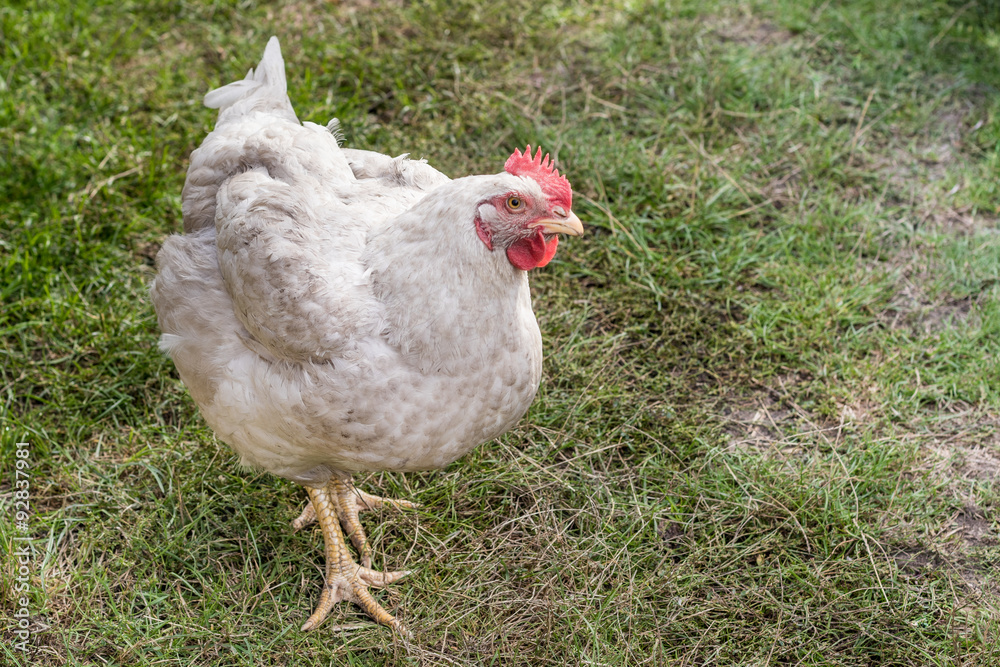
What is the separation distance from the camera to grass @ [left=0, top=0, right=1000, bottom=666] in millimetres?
3283

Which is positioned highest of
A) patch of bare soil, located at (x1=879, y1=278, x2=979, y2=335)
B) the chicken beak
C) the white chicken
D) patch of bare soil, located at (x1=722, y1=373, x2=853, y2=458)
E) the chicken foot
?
the chicken beak

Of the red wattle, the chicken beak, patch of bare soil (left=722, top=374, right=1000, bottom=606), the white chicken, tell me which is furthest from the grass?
the chicken beak

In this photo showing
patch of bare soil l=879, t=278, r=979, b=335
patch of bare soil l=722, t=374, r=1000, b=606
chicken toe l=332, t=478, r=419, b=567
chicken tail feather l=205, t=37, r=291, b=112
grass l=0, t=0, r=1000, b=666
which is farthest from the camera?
patch of bare soil l=879, t=278, r=979, b=335

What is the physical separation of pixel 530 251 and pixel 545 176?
0.26m

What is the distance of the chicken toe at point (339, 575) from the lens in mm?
3367

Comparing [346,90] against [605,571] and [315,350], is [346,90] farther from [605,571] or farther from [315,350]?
[605,571]

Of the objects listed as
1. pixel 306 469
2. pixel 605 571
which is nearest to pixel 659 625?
pixel 605 571

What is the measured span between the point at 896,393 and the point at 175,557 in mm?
3420

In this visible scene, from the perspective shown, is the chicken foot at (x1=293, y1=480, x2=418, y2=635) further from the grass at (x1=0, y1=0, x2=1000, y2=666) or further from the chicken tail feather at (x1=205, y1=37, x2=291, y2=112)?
the chicken tail feather at (x1=205, y1=37, x2=291, y2=112)

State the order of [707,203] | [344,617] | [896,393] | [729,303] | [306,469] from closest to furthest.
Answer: [306,469] → [344,617] → [896,393] → [729,303] → [707,203]

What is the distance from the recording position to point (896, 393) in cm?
396

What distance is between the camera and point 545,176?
280cm

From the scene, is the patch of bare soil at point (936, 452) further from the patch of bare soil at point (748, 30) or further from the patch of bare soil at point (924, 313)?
the patch of bare soil at point (748, 30)

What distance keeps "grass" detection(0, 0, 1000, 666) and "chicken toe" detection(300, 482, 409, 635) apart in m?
0.08
